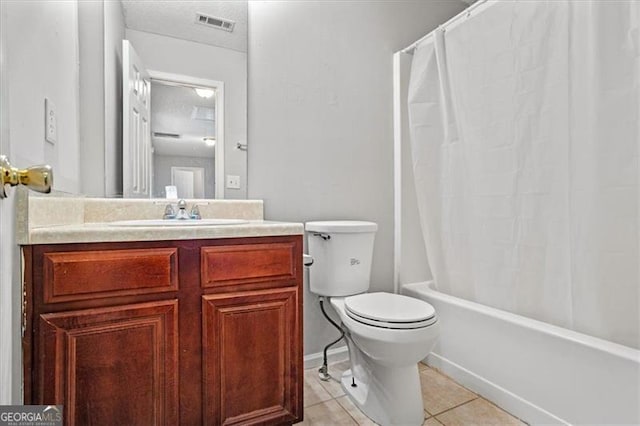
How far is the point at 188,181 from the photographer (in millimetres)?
1652

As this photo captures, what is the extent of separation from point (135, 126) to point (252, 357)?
3.71 ft

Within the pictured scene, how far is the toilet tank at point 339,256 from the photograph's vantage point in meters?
1.72

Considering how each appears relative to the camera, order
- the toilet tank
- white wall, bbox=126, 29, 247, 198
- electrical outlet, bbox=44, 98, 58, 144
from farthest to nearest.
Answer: the toilet tank < white wall, bbox=126, 29, 247, 198 < electrical outlet, bbox=44, 98, 58, 144

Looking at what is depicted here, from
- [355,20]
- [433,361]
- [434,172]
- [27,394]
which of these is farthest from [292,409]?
[355,20]

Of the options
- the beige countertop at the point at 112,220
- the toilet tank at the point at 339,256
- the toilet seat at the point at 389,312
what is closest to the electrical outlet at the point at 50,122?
the beige countertop at the point at 112,220

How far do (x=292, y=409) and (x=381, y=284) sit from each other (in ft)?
3.36

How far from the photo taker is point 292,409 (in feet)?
4.28

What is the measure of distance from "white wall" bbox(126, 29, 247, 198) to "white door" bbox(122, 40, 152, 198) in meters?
0.06

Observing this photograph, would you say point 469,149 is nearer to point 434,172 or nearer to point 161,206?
point 434,172

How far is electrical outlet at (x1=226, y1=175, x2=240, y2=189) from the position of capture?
173cm

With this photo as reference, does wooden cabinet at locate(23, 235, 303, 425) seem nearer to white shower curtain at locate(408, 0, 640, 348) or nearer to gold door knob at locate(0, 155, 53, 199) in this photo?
gold door knob at locate(0, 155, 53, 199)

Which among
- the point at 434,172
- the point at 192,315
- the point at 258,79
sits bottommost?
the point at 192,315

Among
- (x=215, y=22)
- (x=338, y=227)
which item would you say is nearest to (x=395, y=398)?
(x=338, y=227)

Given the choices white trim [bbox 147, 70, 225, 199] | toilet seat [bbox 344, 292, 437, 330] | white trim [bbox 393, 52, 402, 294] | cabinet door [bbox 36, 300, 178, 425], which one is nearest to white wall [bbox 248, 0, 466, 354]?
white trim [bbox 393, 52, 402, 294]
